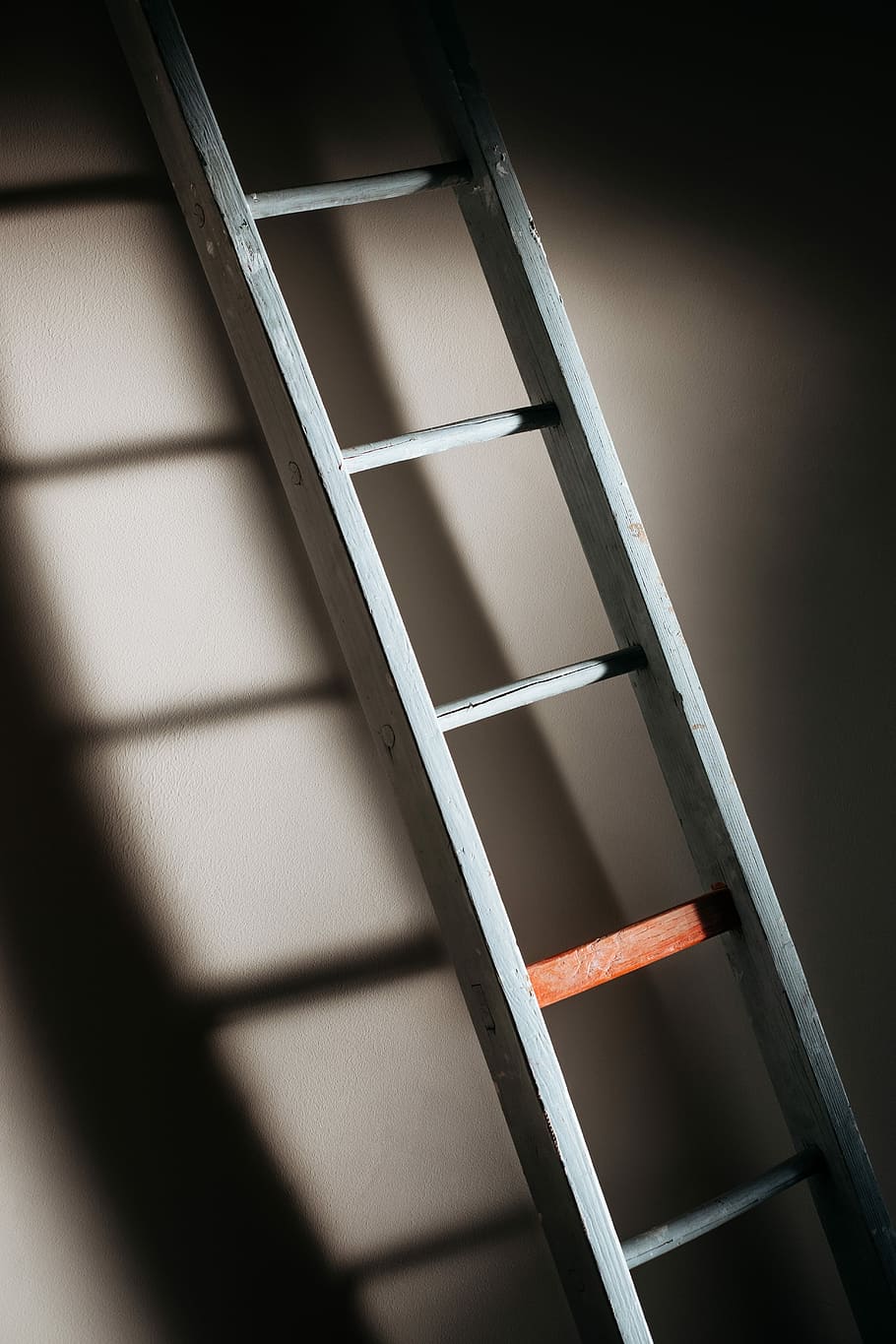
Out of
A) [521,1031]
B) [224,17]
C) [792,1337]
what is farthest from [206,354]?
[792,1337]

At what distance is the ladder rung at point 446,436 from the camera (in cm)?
150

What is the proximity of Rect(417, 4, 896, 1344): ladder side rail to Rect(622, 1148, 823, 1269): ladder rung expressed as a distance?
4 cm

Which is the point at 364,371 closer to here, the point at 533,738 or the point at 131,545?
the point at 131,545

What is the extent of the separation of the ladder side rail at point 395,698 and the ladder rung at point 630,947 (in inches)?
1.9

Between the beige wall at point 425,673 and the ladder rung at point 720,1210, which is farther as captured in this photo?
the beige wall at point 425,673

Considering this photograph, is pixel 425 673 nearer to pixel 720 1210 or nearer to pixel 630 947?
pixel 630 947

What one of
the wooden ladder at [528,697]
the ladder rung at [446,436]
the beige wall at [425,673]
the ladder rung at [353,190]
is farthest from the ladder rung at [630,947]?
the ladder rung at [353,190]

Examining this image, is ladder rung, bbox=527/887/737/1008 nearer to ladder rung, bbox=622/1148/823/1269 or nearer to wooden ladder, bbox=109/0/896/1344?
wooden ladder, bbox=109/0/896/1344

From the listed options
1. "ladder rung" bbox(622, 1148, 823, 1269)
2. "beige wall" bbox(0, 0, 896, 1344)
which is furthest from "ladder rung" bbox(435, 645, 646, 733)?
"ladder rung" bbox(622, 1148, 823, 1269)

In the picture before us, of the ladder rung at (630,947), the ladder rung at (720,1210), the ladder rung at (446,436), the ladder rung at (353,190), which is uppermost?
the ladder rung at (353,190)

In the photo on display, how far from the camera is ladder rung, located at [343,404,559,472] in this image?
1504mm

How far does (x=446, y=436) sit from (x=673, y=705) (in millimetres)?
467

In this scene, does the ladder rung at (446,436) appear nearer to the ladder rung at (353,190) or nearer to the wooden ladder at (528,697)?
the wooden ladder at (528,697)

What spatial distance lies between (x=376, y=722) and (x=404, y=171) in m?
0.75
